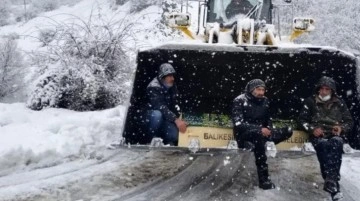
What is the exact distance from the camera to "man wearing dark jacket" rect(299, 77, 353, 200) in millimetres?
4431

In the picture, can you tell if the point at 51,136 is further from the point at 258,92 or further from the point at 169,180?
the point at 258,92

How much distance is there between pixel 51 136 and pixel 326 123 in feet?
11.1

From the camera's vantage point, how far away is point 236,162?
18.6 feet

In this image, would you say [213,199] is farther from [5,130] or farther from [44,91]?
[44,91]

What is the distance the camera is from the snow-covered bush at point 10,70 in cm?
1396

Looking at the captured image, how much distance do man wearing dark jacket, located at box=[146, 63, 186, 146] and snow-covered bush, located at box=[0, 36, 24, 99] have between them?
366 inches

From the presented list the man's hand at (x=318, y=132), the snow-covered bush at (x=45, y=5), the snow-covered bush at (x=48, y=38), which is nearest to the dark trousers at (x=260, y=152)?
the man's hand at (x=318, y=132)

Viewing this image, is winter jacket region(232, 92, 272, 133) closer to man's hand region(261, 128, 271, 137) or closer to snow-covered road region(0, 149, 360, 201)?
man's hand region(261, 128, 271, 137)

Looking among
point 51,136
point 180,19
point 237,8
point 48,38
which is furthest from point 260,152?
point 48,38

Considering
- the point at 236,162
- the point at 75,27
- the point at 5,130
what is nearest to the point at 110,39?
the point at 75,27

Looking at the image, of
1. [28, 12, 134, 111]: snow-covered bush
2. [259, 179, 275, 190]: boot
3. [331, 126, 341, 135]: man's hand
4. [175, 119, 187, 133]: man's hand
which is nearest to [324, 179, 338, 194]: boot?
[259, 179, 275, 190]: boot

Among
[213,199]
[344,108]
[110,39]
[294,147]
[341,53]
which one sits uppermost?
[110,39]

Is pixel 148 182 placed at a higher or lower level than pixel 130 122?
lower

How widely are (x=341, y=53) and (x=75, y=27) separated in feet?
20.9
